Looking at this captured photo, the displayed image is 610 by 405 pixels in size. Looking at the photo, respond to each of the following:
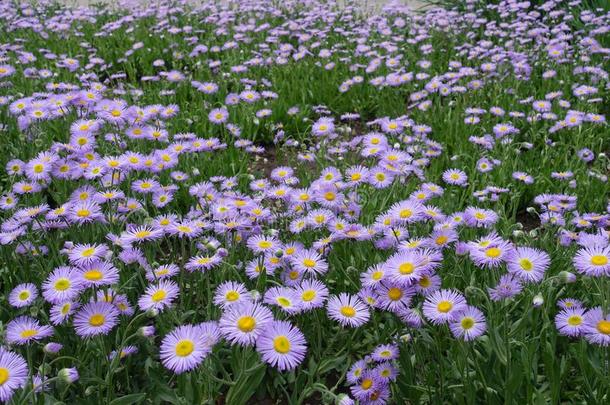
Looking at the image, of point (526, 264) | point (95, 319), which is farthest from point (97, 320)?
point (526, 264)

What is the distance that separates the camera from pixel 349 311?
67.4 inches

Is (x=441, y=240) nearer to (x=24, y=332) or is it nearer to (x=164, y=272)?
(x=164, y=272)

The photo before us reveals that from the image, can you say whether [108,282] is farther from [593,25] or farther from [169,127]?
[593,25]

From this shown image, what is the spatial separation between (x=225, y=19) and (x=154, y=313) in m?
5.04

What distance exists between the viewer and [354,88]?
4988 mm

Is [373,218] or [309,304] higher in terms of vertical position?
[309,304]

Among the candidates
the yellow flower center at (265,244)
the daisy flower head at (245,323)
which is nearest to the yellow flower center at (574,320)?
the daisy flower head at (245,323)

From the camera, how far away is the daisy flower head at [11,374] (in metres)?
1.36

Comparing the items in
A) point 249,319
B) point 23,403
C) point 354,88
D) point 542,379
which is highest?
point 249,319

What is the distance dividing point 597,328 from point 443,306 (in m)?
0.38

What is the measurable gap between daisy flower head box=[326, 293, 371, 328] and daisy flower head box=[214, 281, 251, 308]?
0.80 feet

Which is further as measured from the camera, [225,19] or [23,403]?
[225,19]

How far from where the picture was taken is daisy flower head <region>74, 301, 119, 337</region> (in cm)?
159

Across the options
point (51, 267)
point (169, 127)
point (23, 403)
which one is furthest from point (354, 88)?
point (23, 403)
